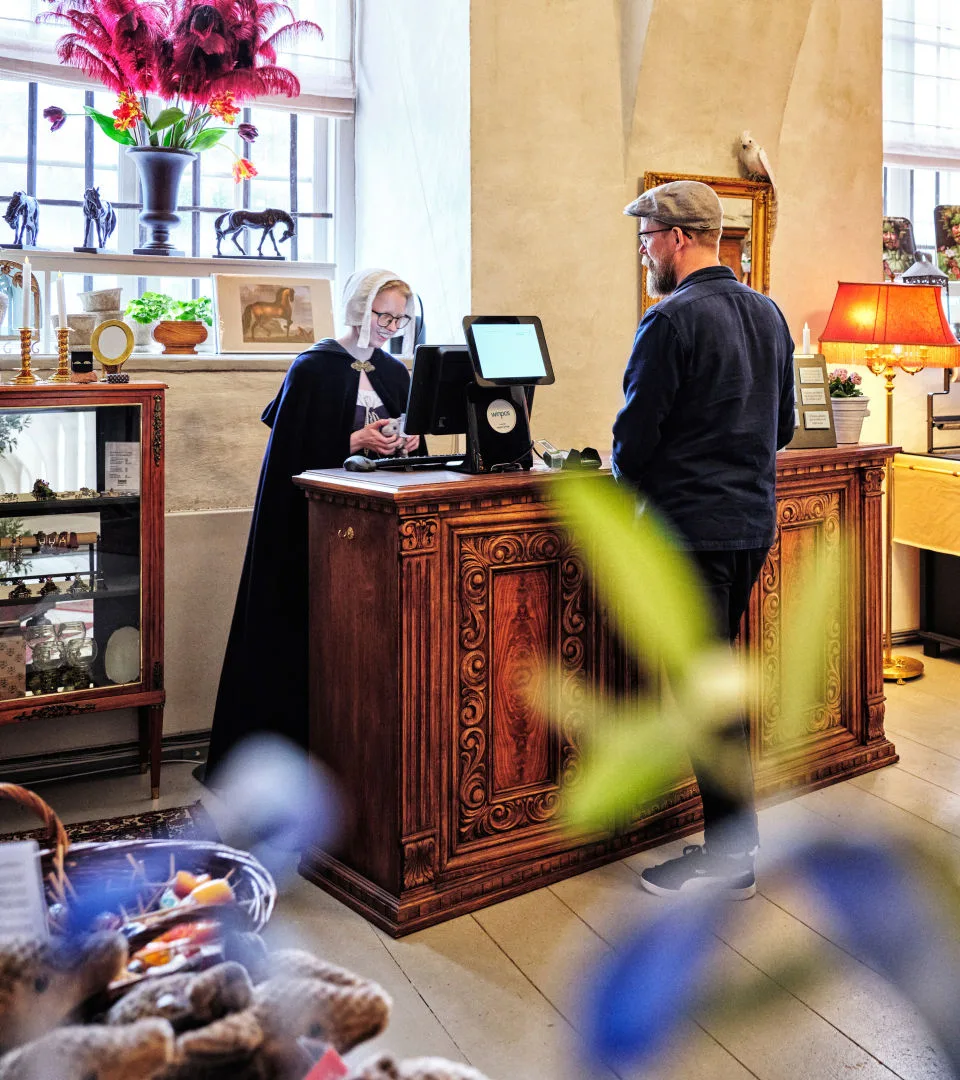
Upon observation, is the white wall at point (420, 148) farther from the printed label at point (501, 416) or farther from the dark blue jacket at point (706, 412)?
the dark blue jacket at point (706, 412)

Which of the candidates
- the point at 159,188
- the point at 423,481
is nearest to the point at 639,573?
the point at 423,481

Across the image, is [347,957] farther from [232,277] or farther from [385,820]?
[232,277]

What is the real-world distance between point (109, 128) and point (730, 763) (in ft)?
10.3

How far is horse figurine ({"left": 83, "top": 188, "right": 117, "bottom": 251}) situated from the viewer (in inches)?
165

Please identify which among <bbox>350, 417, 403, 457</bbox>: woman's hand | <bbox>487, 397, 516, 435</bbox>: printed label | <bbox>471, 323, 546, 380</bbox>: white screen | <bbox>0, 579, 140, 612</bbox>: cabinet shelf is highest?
<bbox>471, 323, 546, 380</bbox>: white screen

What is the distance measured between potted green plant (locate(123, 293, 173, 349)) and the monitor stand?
164 centimetres

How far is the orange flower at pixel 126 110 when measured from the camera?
414 centimetres

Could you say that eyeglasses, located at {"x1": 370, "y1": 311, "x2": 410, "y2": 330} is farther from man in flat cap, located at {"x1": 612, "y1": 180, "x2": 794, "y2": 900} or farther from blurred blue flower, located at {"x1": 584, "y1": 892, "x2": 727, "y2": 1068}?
blurred blue flower, located at {"x1": 584, "y1": 892, "x2": 727, "y2": 1068}

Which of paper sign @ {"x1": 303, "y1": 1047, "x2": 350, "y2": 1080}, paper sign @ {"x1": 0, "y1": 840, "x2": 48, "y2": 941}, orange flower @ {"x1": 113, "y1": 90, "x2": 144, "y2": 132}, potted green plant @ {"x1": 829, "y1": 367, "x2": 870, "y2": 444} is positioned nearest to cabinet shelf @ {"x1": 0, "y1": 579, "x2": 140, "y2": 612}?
orange flower @ {"x1": 113, "y1": 90, "x2": 144, "y2": 132}

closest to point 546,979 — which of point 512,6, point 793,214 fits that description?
point 512,6

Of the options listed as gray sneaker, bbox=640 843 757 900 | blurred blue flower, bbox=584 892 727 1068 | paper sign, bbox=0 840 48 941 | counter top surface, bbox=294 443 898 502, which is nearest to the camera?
paper sign, bbox=0 840 48 941

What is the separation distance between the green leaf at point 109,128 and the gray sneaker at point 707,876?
316 cm

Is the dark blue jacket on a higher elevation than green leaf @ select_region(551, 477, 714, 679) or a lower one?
higher

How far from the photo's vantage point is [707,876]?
3117 millimetres
